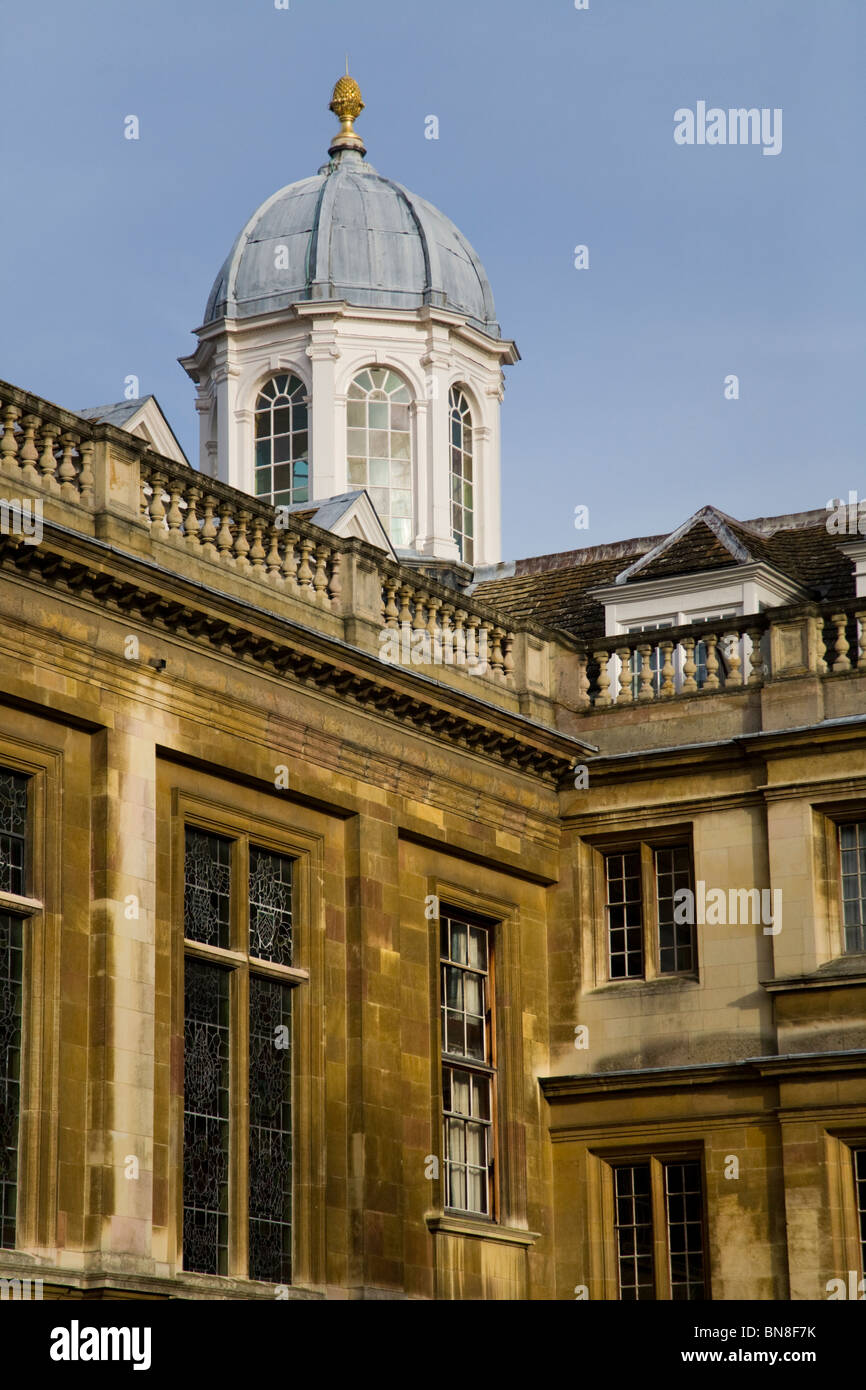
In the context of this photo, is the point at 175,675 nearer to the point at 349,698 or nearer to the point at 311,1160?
the point at 349,698

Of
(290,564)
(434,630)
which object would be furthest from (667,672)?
(290,564)

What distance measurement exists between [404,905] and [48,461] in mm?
5908

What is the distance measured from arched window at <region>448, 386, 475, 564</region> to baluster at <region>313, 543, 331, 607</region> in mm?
10173

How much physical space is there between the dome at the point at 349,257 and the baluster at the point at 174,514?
39.0ft

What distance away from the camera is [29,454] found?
66.7ft

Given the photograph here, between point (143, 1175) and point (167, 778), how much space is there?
131 inches

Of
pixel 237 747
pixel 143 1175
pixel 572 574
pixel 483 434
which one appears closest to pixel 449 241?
pixel 483 434

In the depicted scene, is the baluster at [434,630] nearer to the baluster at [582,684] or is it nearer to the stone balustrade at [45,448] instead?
the baluster at [582,684]

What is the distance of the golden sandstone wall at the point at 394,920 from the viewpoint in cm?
2000

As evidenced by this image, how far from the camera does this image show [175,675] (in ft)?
70.4

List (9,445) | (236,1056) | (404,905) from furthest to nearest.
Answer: (404,905)
(236,1056)
(9,445)

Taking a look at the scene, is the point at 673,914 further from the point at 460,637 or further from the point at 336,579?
the point at 336,579

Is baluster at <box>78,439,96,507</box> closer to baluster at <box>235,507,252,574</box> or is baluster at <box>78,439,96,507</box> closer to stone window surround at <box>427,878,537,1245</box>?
baluster at <box>235,507,252,574</box>

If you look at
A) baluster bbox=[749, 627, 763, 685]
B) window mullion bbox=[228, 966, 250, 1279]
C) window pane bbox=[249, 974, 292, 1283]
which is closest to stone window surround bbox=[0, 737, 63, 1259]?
window mullion bbox=[228, 966, 250, 1279]
